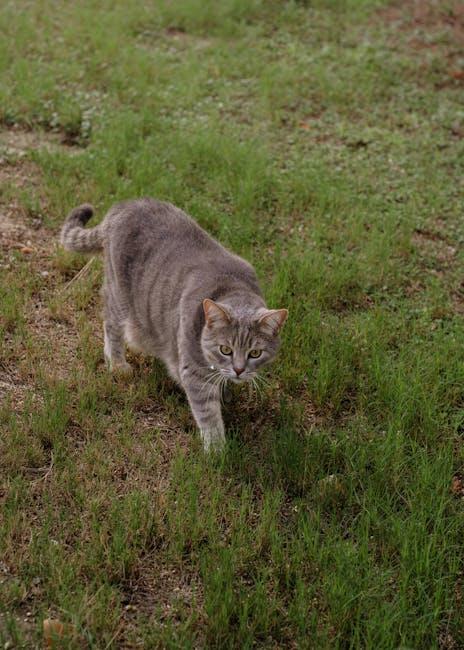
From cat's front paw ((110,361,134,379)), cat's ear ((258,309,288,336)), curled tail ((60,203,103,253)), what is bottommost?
cat's front paw ((110,361,134,379))

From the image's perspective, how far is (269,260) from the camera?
252 inches

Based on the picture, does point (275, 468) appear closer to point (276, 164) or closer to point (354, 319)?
point (354, 319)

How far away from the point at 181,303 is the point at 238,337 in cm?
60

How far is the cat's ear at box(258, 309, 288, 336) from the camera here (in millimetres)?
4496

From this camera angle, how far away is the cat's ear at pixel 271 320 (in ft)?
14.8

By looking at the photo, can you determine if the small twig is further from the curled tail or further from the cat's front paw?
the cat's front paw

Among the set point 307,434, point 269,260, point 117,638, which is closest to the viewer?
point 117,638

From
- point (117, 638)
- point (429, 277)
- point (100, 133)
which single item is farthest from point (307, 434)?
point (100, 133)

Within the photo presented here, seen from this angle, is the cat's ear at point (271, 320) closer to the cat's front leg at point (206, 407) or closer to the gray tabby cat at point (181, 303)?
the gray tabby cat at point (181, 303)

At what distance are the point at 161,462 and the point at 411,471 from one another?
1.41 meters

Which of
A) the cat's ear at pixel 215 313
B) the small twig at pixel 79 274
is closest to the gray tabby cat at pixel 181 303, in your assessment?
the cat's ear at pixel 215 313

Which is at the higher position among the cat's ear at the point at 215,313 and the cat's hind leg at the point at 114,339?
the cat's ear at the point at 215,313

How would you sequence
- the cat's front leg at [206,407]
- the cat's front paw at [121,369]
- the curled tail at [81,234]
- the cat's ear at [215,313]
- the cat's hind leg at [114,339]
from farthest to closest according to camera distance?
1. the curled tail at [81,234]
2. the cat's hind leg at [114,339]
3. the cat's front paw at [121,369]
4. the cat's front leg at [206,407]
5. the cat's ear at [215,313]

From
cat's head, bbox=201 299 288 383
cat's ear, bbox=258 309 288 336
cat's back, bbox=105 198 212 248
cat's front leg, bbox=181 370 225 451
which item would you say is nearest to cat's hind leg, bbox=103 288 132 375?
cat's back, bbox=105 198 212 248
